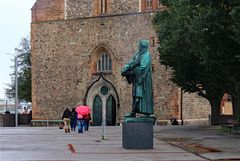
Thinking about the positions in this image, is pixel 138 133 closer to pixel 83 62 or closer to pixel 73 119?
pixel 73 119

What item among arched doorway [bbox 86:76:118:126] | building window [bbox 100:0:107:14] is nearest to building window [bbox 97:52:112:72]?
arched doorway [bbox 86:76:118:126]

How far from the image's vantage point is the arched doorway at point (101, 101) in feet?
169

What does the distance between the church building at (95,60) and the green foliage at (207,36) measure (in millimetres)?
15524

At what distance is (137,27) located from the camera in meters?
50.1

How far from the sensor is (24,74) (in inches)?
2854

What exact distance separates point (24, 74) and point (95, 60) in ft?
72.3

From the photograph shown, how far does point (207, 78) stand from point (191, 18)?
8.62 m

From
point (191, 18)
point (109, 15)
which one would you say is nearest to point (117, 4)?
point (109, 15)

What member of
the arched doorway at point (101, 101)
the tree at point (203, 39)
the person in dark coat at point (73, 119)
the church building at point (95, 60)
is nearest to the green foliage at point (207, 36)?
the tree at point (203, 39)

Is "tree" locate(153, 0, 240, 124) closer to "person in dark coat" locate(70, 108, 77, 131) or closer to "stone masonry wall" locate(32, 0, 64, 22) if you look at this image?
"person in dark coat" locate(70, 108, 77, 131)

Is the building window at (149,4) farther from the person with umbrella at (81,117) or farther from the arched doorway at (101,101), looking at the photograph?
the person with umbrella at (81,117)

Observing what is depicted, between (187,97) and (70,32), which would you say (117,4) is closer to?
(70,32)

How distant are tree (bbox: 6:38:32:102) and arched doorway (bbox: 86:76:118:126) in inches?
771

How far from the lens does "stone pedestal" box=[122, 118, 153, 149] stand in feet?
67.0
